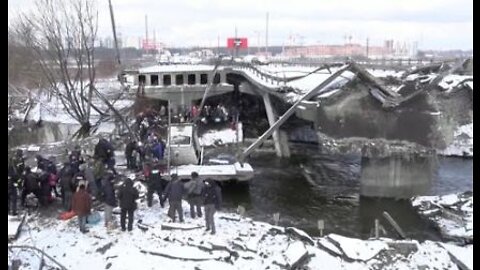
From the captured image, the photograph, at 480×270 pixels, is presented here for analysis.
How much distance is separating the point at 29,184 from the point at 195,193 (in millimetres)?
4846

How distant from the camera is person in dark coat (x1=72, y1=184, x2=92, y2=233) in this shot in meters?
14.0

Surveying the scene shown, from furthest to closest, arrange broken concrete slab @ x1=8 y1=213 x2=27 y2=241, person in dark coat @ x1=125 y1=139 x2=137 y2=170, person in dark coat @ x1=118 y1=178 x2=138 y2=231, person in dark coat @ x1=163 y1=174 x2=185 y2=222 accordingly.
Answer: person in dark coat @ x1=125 y1=139 x2=137 y2=170
person in dark coat @ x1=163 y1=174 x2=185 y2=222
person in dark coat @ x1=118 y1=178 x2=138 y2=231
broken concrete slab @ x1=8 y1=213 x2=27 y2=241

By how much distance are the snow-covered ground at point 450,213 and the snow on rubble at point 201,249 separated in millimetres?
3026

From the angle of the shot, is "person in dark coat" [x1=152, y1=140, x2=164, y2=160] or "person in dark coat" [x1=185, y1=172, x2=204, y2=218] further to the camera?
"person in dark coat" [x1=152, y1=140, x2=164, y2=160]

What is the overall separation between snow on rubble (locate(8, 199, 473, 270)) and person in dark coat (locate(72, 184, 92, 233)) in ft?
1.06

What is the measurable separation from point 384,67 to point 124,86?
64.9ft

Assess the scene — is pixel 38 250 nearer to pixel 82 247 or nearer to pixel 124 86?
→ pixel 82 247

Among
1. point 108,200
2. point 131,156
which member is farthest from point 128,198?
point 131,156

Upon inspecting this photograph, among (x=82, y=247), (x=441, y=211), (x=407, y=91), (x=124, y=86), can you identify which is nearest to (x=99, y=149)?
(x=82, y=247)

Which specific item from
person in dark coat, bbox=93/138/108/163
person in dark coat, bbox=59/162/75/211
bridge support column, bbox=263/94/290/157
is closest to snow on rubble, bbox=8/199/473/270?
person in dark coat, bbox=59/162/75/211

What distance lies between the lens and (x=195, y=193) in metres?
15.0

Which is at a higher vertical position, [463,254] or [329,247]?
[329,247]

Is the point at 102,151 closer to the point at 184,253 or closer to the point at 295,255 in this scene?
the point at 184,253

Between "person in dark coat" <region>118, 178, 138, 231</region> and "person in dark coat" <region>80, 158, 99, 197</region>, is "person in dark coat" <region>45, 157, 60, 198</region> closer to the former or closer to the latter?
"person in dark coat" <region>80, 158, 99, 197</region>
